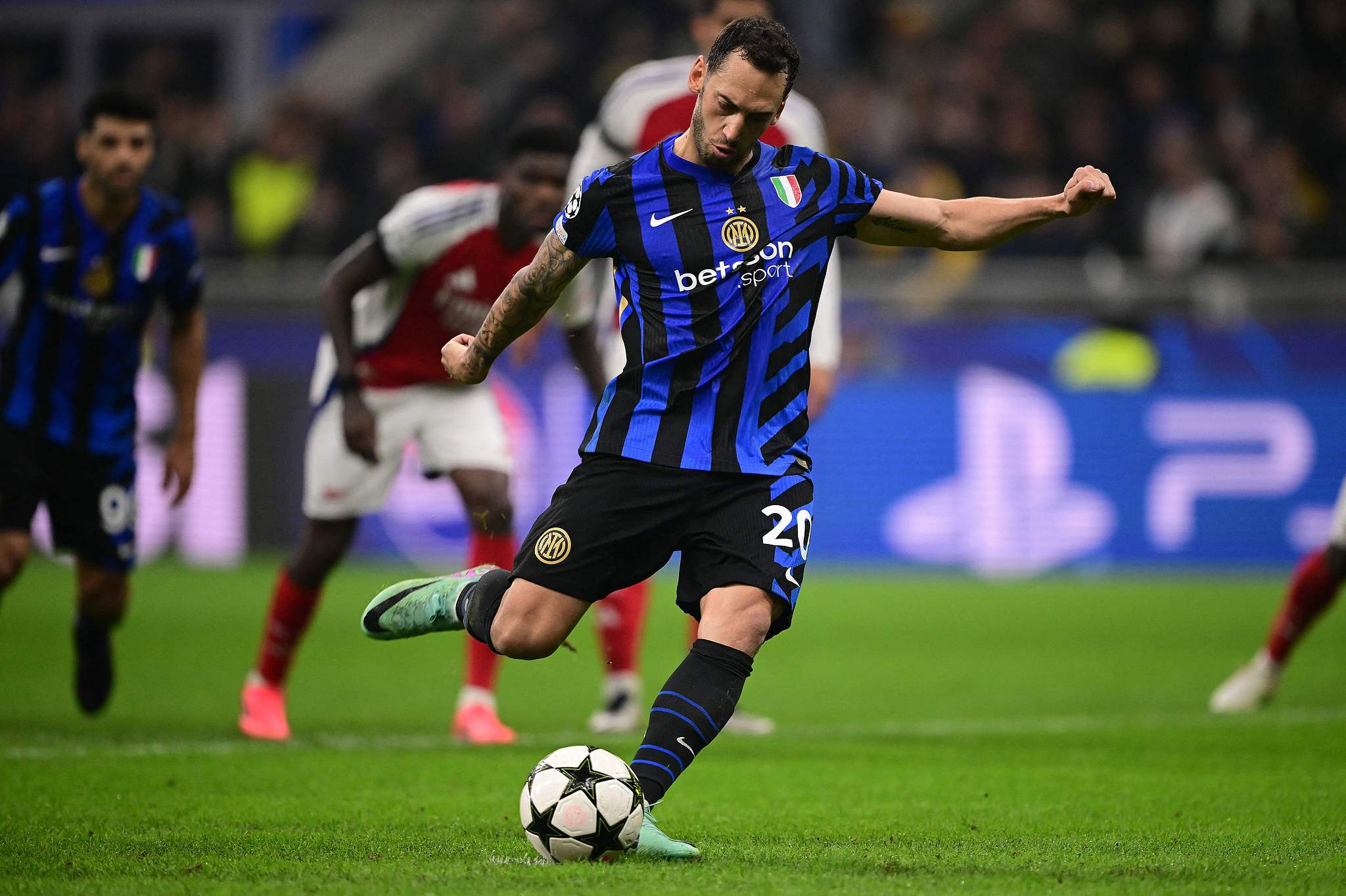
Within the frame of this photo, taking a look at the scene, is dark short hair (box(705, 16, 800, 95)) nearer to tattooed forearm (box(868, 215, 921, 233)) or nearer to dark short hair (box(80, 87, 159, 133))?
tattooed forearm (box(868, 215, 921, 233))

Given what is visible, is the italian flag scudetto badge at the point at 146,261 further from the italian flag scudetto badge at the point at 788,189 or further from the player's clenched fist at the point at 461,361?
the italian flag scudetto badge at the point at 788,189

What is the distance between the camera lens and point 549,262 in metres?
4.40

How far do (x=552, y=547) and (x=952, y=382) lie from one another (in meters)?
9.73

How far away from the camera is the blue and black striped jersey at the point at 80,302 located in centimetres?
675

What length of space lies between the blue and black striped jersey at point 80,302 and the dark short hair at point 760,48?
334 cm

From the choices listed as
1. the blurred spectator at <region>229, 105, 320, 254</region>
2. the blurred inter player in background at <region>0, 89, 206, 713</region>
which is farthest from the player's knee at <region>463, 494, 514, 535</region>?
the blurred spectator at <region>229, 105, 320, 254</region>

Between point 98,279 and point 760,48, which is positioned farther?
point 98,279

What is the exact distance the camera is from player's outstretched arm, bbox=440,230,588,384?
440cm

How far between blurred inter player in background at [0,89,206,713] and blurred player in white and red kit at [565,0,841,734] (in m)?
1.65

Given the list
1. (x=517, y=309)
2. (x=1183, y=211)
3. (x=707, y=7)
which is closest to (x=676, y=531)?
(x=517, y=309)

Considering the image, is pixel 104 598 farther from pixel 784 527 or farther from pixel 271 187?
pixel 271 187

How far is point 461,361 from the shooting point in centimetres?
455

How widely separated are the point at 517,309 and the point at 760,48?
89cm

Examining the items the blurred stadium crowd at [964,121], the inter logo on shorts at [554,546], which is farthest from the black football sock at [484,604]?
the blurred stadium crowd at [964,121]
